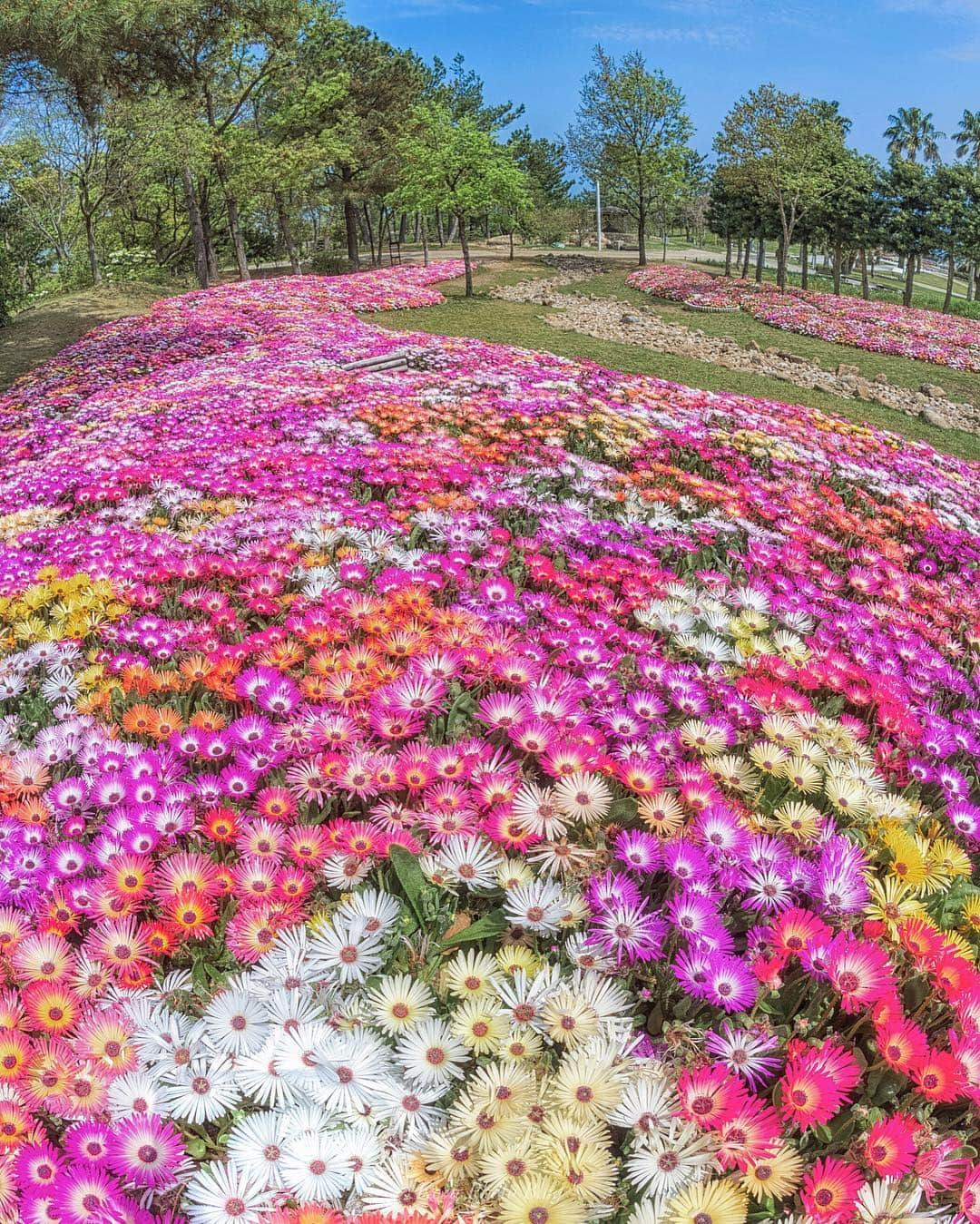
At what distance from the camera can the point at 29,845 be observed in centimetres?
201

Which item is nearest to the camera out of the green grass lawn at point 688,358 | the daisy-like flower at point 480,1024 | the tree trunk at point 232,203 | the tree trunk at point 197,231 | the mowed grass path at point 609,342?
the daisy-like flower at point 480,1024

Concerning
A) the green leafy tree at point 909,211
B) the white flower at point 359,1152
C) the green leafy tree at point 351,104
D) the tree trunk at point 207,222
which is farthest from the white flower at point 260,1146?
the green leafy tree at point 909,211

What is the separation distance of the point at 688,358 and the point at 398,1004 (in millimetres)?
18694

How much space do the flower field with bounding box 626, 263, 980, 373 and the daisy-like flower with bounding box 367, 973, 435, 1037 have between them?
2438 cm

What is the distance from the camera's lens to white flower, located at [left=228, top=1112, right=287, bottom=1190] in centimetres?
132

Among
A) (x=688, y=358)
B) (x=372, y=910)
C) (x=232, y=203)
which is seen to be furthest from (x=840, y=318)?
(x=372, y=910)

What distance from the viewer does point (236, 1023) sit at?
1.51 m

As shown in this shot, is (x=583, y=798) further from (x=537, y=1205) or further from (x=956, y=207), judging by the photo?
(x=956, y=207)

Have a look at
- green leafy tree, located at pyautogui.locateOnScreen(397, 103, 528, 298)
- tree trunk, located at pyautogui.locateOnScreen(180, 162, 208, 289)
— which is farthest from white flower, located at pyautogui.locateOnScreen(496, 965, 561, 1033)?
tree trunk, located at pyautogui.locateOnScreen(180, 162, 208, 289)

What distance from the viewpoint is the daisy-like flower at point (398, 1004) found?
4.89 ft

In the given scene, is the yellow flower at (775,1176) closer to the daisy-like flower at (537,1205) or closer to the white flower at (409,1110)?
the daisy-like flower at (537,1205)

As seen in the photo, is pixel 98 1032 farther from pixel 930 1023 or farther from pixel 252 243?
pixel 252 243

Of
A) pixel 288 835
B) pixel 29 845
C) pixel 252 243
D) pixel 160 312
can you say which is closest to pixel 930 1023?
pixel 288 835

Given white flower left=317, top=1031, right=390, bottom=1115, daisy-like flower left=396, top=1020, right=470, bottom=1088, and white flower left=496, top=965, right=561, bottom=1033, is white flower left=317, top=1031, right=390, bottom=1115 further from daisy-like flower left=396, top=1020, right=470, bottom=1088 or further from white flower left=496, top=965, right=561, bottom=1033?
white flower left=496, top=965, right=561, bottom=1033
